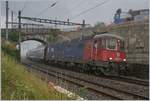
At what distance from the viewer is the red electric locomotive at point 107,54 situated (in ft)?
77.5

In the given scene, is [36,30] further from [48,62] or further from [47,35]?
[48,62]

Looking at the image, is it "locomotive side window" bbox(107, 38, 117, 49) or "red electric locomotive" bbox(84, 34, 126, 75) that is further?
"locomotive side window" bbox(107, 38, 117, 49)

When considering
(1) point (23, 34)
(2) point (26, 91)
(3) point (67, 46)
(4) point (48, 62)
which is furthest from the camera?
(1) point (23, 34)

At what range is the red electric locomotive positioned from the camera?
2362 centimetres

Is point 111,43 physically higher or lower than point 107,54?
higher

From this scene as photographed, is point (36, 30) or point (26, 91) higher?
point (36, 30)

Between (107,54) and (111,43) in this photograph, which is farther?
(111,43)

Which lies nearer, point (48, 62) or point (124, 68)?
point (124, 68)

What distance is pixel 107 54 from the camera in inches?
934

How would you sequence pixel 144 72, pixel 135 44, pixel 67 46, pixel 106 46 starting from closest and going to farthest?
pixel 106 46, pixel 144 72, pixel 67 46, pixel 135 44

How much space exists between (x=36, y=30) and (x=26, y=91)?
6232 centimetres

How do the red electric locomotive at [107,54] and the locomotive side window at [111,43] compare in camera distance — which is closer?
the red electric locomotive at [107,54]

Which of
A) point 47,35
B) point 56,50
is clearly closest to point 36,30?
point 47,35

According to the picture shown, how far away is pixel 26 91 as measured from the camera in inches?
340
